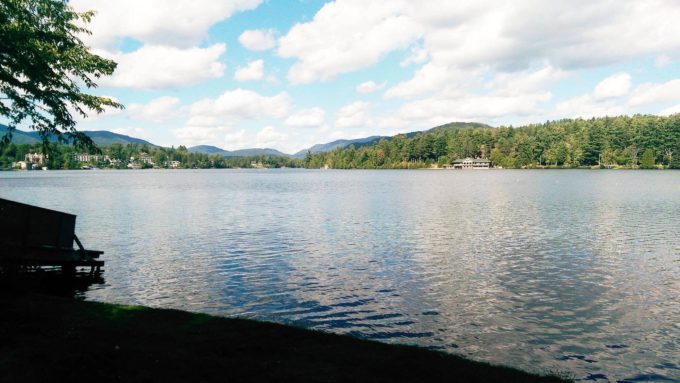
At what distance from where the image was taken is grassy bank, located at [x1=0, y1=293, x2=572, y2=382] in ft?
34.8

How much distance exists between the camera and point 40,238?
25375 mm

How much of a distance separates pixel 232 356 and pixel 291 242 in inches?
1074

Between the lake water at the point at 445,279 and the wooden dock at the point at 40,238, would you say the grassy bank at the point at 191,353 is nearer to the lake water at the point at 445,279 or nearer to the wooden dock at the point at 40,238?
the lake water at the point at 445,279

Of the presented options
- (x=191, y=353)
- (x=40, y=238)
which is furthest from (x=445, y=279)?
(x=40, y=238)

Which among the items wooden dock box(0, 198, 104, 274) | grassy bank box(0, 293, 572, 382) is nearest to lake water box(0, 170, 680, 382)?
wooden dock box(0, 198, 104, 274)

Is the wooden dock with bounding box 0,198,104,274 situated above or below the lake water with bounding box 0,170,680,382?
above

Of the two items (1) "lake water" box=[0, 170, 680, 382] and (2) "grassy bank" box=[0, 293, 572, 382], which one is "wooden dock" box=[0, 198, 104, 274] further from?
(2) "grassy bank" box=[0, 293, 572, 382]

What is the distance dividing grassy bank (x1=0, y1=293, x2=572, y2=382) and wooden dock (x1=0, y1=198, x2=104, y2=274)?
31.8 ft

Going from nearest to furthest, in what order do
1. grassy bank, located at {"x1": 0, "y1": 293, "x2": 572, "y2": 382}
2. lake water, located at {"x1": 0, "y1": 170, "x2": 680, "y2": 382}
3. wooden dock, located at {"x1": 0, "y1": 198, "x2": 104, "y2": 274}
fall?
1. grassy bank, located at {"x1": 0, "y1": 293, "x2": 572, "y2": 382}
2. lake water, located at {"x1": 0, "y1": 170, "x2": 680, "y2": 382}
3. wooden dock, located at {"x1": 0, "y1": 198, "x2": 104, "y2": 274}

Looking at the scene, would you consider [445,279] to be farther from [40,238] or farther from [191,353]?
[40,238]

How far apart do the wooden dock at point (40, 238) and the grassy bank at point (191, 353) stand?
9.69 m

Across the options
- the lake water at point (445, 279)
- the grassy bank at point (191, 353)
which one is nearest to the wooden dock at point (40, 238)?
the lake water at point (445, 279)

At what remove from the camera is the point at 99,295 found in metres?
23.6

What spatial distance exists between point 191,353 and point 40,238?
1844 cm
